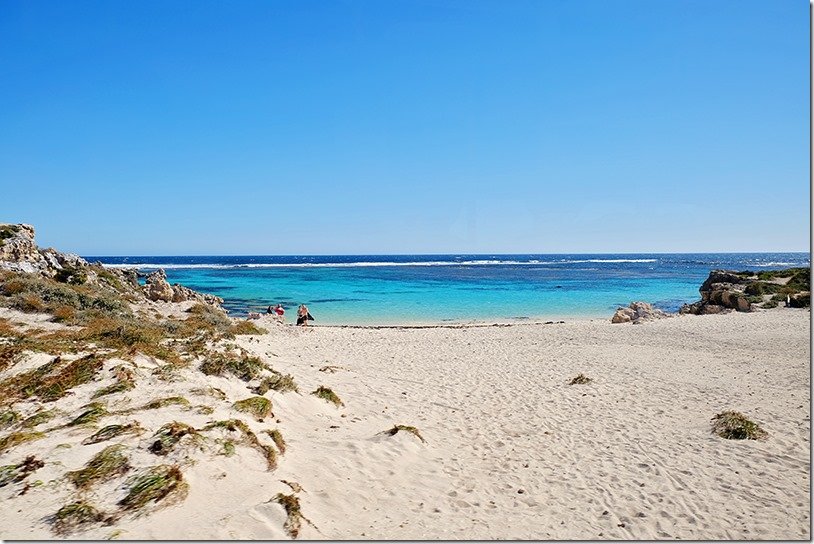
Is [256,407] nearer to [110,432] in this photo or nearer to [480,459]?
[110,432]

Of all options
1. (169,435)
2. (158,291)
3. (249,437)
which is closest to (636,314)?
(249,437)

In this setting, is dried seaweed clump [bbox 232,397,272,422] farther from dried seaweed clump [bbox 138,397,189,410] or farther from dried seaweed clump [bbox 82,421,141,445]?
dried seaweed clump [bbox 82,421,141,445]

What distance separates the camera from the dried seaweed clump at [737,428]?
7.96 meters

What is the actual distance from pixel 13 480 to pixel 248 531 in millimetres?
2776

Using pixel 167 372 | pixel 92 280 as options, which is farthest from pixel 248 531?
pixel 92 280

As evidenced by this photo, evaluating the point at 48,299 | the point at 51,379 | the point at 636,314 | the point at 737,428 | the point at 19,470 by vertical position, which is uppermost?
the point at 48,299

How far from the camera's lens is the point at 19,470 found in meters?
4.88

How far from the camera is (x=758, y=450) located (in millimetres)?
7414

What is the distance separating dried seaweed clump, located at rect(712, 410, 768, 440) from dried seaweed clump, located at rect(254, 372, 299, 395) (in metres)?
8.60

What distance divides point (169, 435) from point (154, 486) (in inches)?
43.3

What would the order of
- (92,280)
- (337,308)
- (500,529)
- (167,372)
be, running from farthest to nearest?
(337,308), (92,280), (167,372), (500,529)

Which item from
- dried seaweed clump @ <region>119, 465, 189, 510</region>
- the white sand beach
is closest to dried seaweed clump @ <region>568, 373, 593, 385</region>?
the white sand beach

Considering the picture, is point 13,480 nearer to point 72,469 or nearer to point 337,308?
point 72,469

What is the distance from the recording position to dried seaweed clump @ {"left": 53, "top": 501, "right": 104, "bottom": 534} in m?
4.18
